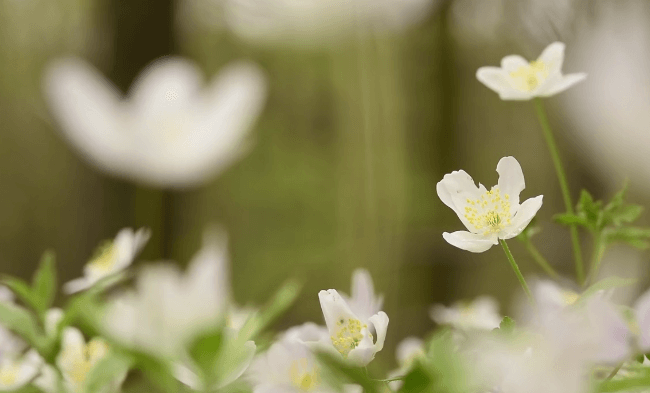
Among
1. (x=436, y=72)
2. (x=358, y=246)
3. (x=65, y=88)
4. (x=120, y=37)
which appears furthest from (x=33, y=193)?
(x=65, y=88)

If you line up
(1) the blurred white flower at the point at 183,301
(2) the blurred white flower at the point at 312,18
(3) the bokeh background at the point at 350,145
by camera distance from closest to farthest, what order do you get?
(1) the blurred white flower at the point at 183,301 → (3) the bokeh background at the point at 350,145 → (2) the blurred white flower at the point at 312,18

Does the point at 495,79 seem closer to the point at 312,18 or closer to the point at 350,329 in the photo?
the point at 350,329

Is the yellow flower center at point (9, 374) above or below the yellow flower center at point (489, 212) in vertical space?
below

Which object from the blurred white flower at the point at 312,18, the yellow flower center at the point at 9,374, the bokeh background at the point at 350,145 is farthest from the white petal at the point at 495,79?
the blurred white flower at the point at 312,18

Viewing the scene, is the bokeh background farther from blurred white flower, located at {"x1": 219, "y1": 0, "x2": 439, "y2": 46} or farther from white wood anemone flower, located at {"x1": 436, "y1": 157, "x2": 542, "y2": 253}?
white wood anemone flower, located at {"x1": 436, "y1": 157, "x2": 542, "y2": 253}

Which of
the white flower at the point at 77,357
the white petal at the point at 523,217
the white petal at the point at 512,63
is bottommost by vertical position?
the white flower at the point at 77,357

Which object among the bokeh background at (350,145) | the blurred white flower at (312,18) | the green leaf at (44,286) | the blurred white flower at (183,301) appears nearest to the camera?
the blurred white flower at (183,301)

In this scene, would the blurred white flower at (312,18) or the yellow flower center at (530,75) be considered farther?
the blurred white flower at (312,18)

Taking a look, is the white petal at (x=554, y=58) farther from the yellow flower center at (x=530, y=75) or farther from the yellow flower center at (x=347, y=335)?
the yellow flower center at (x=347, y=335)
